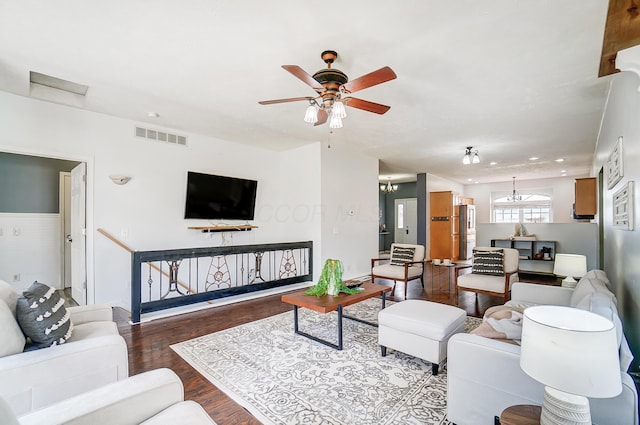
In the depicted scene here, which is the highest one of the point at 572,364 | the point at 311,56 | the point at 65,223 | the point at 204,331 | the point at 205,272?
the point at 311,56

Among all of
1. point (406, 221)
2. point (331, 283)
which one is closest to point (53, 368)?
point (331, 283)

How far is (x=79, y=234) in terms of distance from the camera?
Answer: 422 cm

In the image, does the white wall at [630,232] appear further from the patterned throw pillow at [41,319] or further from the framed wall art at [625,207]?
the patterned throw pillow at [41,319]

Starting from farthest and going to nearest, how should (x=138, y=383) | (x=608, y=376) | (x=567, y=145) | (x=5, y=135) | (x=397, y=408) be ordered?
(x=567, y=145) < (x=5, y=135) < (x=397, y=408) < (x=138, y=383) < (x=608, y=376)

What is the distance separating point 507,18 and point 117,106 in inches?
171

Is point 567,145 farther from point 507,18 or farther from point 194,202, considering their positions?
point 194,202

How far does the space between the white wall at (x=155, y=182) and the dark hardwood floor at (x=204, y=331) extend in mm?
1007

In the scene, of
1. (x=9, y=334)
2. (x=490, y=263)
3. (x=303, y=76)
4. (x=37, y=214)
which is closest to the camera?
(x=9, y=334)

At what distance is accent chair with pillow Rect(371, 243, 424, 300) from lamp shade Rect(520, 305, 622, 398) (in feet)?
12.7

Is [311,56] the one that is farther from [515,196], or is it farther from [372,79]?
[515,196]

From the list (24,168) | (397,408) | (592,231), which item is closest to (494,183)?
(592,231)

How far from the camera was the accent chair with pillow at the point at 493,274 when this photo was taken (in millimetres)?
4195

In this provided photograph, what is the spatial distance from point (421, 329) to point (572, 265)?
6.94 feet

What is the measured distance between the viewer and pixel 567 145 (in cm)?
573
